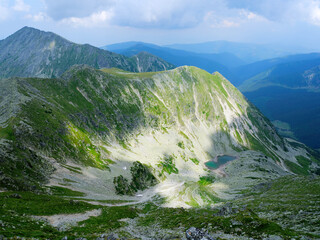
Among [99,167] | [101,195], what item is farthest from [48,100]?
[101,195]

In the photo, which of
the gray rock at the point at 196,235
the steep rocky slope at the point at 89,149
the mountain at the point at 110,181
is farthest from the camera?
the steep rocky slope at the point at 89,149

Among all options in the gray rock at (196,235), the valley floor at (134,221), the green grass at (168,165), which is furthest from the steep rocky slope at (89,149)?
the gray rock at (196,235)

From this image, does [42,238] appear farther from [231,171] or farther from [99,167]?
[231,171]

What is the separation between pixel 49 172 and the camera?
94812 mm

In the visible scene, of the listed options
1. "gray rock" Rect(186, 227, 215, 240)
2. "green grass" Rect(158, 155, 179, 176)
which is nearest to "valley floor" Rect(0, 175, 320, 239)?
"gray rock" Rect(186, 227, 215, 240)

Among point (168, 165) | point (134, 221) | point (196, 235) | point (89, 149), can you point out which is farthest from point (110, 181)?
point (196, 235)

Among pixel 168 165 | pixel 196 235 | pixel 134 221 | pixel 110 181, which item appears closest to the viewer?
pixel 196 235

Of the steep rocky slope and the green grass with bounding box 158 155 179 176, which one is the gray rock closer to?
the steep rocky slope

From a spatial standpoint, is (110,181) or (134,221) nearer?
(134,221)

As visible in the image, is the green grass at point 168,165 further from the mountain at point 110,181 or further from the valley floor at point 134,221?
the valley floor at point 134,221

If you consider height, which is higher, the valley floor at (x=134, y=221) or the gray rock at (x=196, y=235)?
the gray rock at (x=196, y=235)

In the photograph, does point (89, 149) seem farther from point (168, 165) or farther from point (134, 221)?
point (134, 221)

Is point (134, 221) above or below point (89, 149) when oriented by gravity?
below

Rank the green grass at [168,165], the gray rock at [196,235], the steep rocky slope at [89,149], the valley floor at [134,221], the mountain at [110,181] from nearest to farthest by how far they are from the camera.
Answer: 1. the gray rock at [196,235]
2. the valley floor at [134,221]
3. the mountain at [110,181]
4. the steep rocky slope at [89,149]
5. the green grass at [168,165]
